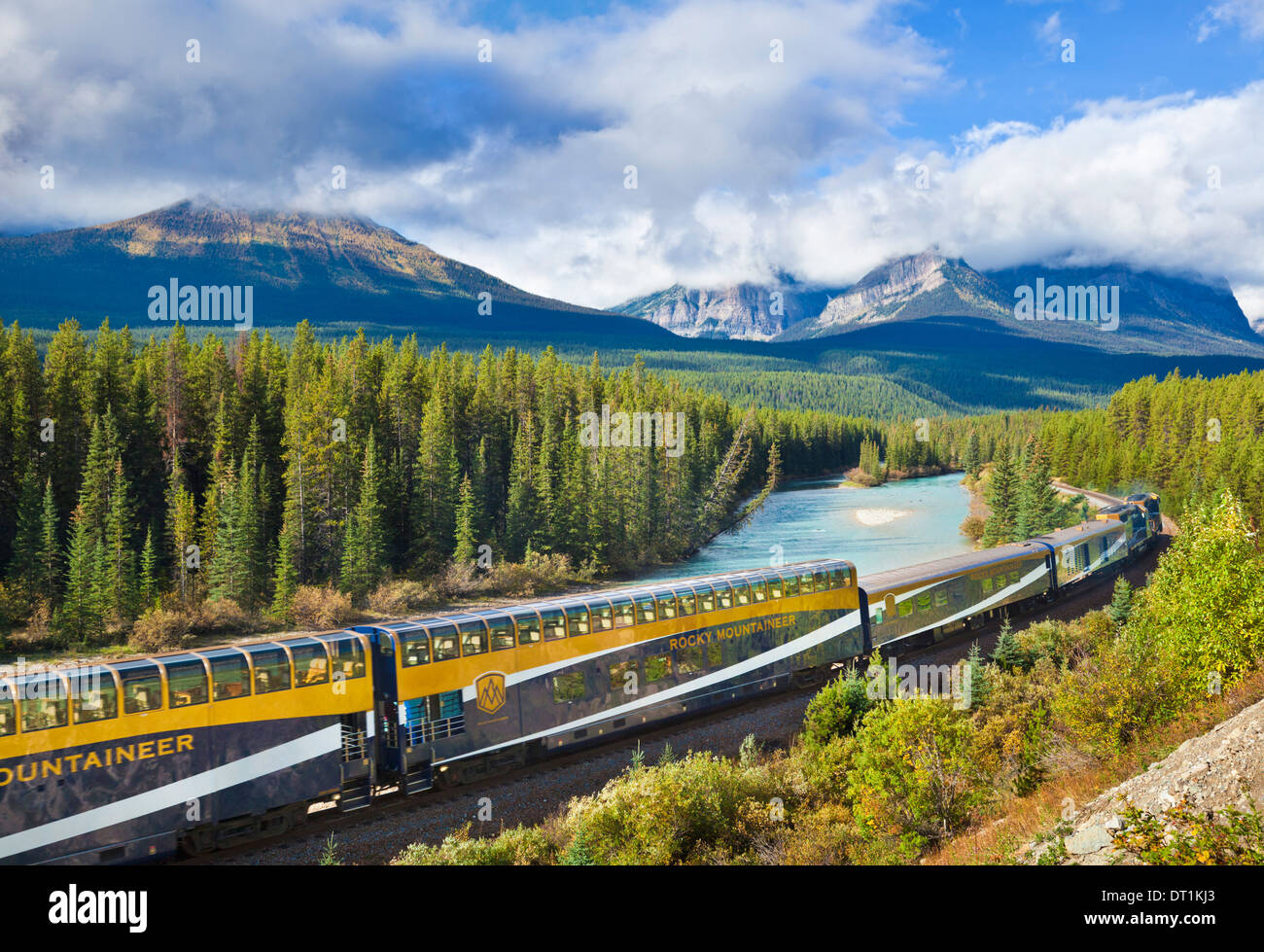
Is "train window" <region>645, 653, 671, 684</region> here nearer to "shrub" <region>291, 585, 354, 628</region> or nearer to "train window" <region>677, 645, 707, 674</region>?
"train window" <region>677, 645, 707, 674</region>

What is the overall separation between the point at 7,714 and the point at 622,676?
14.8 m

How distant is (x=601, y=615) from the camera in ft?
78.1

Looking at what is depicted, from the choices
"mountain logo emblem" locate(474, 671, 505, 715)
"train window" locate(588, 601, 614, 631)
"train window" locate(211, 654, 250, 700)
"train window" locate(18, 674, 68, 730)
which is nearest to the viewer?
"train window" locate(18, 674, 68, 730)

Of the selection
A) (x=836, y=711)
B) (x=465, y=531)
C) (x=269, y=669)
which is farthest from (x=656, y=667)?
(x=465, y=531)

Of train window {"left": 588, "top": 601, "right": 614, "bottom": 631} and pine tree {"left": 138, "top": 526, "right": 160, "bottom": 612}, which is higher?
train window {"left": 588, "top": 601, "right": 614, "bottom": 631}

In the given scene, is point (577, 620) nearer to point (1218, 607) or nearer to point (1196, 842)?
point (1196, 842)

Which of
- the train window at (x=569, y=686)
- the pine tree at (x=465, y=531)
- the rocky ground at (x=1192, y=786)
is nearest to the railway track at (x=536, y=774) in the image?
the train window at (x=569, y=686)

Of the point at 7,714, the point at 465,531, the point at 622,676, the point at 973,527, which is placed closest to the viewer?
the point at 7,714

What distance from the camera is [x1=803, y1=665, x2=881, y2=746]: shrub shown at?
23219mm

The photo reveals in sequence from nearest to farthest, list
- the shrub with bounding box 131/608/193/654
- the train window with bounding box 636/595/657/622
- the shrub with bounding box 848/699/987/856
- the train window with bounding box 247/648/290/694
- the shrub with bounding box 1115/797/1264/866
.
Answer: the shrub with bounding box 1115/797/1264/866, the shrub with bounding box 848/699/987/856, the train window with bounding box 247/648/290/694, the train window with bounding box 636/595/657/622, the shrub with bounding box 131/608/193/654

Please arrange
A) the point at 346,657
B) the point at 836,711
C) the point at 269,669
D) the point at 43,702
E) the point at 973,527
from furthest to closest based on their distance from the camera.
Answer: the point at 973,527
the point at 836,711
the point at 346,657
the point at 269,669
the point at 43,702

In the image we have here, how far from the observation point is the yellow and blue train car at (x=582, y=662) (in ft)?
65.9

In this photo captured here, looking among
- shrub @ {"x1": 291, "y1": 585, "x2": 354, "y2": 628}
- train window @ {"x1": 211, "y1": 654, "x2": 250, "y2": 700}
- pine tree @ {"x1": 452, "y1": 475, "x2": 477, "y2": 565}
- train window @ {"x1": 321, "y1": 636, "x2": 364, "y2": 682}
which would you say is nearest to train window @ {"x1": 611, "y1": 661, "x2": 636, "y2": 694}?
train window @ {"x1": 321, "y1": 636, "x2": 364, "y2": 682}

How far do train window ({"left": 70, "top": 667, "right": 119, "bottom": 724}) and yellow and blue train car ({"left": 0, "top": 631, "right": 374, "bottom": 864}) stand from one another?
0.06 ft
